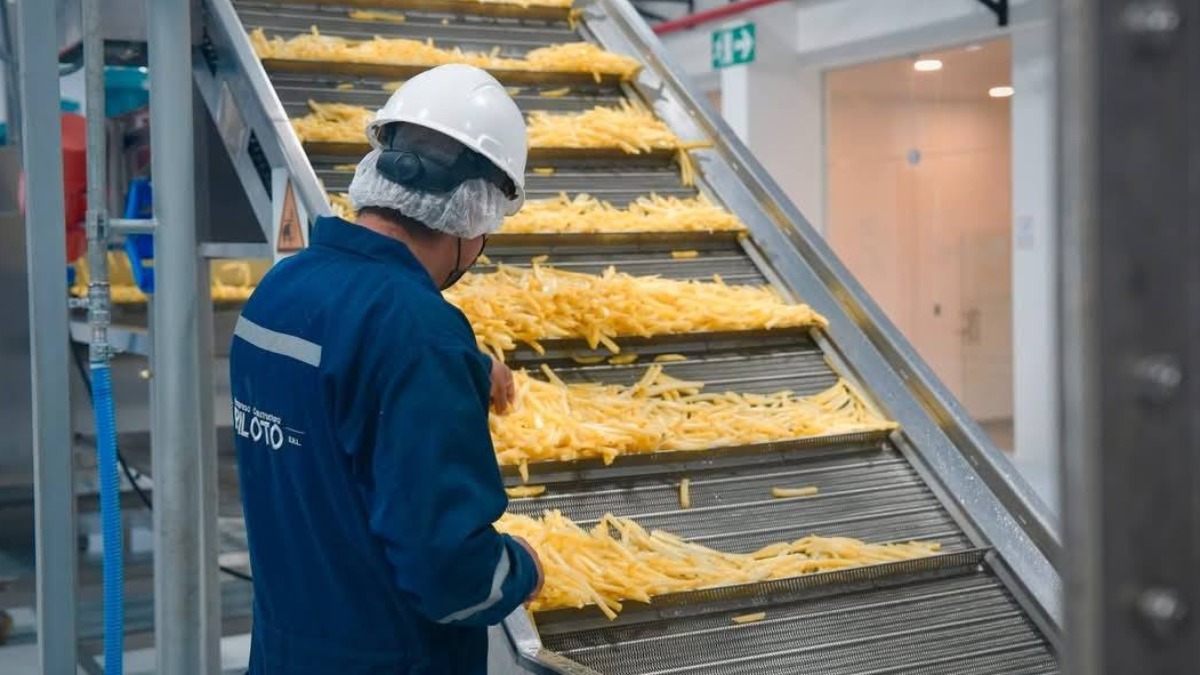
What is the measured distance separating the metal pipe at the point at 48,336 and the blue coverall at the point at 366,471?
5.39 ft

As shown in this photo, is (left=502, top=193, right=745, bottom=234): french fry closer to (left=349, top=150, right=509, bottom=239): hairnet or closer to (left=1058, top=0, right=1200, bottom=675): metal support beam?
(left=349, top=150, right=509, bottom=239): hairnet

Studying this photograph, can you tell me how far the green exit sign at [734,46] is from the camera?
43.1ft

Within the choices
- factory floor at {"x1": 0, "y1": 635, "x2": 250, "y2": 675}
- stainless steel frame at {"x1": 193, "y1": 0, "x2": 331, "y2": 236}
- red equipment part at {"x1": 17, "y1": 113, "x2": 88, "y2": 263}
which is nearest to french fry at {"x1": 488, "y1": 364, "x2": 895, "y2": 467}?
stainless steel frame at {"x1": 193, "y1": 0, "x2": 331, "y2": 236}

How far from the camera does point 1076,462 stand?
893mm

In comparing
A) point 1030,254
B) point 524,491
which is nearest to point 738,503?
point 524,491

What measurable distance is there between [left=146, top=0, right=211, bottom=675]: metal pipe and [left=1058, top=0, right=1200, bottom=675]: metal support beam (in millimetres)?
3259

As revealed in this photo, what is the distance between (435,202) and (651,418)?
1.48 m

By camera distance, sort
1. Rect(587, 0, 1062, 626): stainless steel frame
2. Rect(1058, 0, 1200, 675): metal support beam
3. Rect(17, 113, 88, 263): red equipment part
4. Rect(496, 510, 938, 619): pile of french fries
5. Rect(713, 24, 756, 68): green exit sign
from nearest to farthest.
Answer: Rect(1058, 0, 1200, 675): metal support beam → Rect(496, 510, 938, 619): pile of french fries → Rect(587, 0, 1062, 626): stainless steel frame → Rect(17, 113, 88, 263): red equipment part → Rect(713, 24, 756, 68): green exit sign

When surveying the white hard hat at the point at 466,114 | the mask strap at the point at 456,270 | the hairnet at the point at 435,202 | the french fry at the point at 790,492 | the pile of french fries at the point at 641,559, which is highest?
the white hard hat at the point at 466,114

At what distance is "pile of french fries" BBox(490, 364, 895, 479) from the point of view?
3584mm

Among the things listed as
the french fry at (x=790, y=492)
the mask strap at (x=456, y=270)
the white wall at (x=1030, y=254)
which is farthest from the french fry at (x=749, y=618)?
the white wall at (x=1030, y=254)

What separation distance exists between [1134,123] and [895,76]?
1241 centimetres

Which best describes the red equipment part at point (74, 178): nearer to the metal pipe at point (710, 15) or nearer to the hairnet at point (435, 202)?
the hairnet at point (435, 202)

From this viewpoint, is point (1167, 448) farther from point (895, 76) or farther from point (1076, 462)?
point (895, 76)
